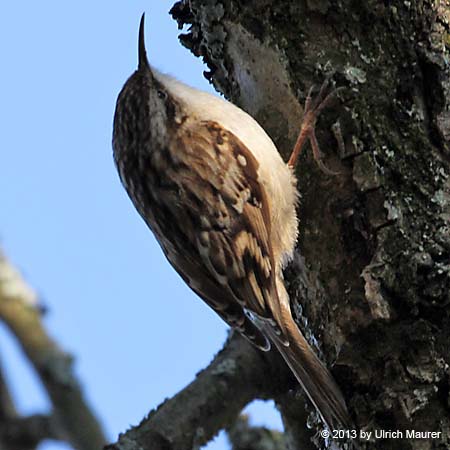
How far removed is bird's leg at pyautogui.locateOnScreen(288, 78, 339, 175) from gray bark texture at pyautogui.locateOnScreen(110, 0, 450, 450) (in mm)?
18

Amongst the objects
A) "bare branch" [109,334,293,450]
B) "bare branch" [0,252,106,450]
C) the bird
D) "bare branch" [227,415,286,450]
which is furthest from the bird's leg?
"bare branch" [0,252,106,450]

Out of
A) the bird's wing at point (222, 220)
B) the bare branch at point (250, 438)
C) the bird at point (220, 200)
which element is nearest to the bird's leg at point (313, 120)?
the bird at point (220, 200)

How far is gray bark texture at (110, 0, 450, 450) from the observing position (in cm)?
193

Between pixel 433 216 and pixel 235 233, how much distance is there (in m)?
0.62

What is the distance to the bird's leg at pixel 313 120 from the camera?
2172 mm

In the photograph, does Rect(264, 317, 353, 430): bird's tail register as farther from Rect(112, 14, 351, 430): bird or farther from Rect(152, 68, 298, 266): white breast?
Rect(152, 68, 298, 266): white breast

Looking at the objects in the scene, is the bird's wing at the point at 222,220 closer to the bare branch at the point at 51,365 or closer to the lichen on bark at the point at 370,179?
the lichen on bark at the point at 370,179

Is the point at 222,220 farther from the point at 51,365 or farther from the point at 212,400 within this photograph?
the point at 51,365

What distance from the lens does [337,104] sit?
2.19 metres

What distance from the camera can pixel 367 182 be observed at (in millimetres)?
2082

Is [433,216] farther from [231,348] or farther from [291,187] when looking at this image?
[231,348]

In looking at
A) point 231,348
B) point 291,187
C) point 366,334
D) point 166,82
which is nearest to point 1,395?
point 231,348

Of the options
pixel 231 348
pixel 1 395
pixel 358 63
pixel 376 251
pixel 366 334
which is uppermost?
pixel 1 395

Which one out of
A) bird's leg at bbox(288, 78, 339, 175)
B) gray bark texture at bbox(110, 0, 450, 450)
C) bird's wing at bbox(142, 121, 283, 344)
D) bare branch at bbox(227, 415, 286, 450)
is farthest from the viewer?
bare branch at bbox(227, 415, 286, 450)
